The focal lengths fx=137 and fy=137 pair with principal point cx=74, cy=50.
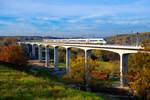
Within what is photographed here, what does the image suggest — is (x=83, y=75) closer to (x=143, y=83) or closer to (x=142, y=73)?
(x=143, y=83)

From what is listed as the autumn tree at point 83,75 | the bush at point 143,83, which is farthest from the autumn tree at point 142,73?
the autumn tree at point 83,75

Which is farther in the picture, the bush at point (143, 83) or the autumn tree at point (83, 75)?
the autumn tree at point (83, 75)

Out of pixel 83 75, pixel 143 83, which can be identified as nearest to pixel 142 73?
pixel 143 83

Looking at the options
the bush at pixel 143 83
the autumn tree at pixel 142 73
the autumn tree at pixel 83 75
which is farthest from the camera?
the autumn tree at pixel 83 75

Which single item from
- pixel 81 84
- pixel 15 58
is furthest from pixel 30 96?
pixel 15 58

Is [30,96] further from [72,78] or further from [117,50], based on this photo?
[117,50]

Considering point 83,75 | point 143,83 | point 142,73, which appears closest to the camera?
point 142,73

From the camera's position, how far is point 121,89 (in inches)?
1214

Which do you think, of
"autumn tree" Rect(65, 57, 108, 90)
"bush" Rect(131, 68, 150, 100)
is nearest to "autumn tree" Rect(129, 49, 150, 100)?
"bush" Rect(131, 68, 150, 100)

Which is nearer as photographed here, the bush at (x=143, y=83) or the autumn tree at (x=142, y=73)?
the bush at (x=143, y=83)

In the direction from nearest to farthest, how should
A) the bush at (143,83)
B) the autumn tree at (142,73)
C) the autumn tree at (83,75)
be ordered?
the bush at (143,83) < the autumn tree at (142,73) < the autumn tree at (83,75)

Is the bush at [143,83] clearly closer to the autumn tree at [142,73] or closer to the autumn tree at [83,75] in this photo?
the autumn tree at [142,73]

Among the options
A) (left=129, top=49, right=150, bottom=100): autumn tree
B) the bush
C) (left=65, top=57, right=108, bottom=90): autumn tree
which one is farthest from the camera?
(left=65, top=57, right=108, bottom=90): autumn tree

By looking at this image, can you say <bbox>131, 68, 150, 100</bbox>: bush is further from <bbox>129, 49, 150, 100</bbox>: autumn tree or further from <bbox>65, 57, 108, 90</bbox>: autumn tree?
<bbox>65, 57, 108, 90</bbox>: autumn tree
